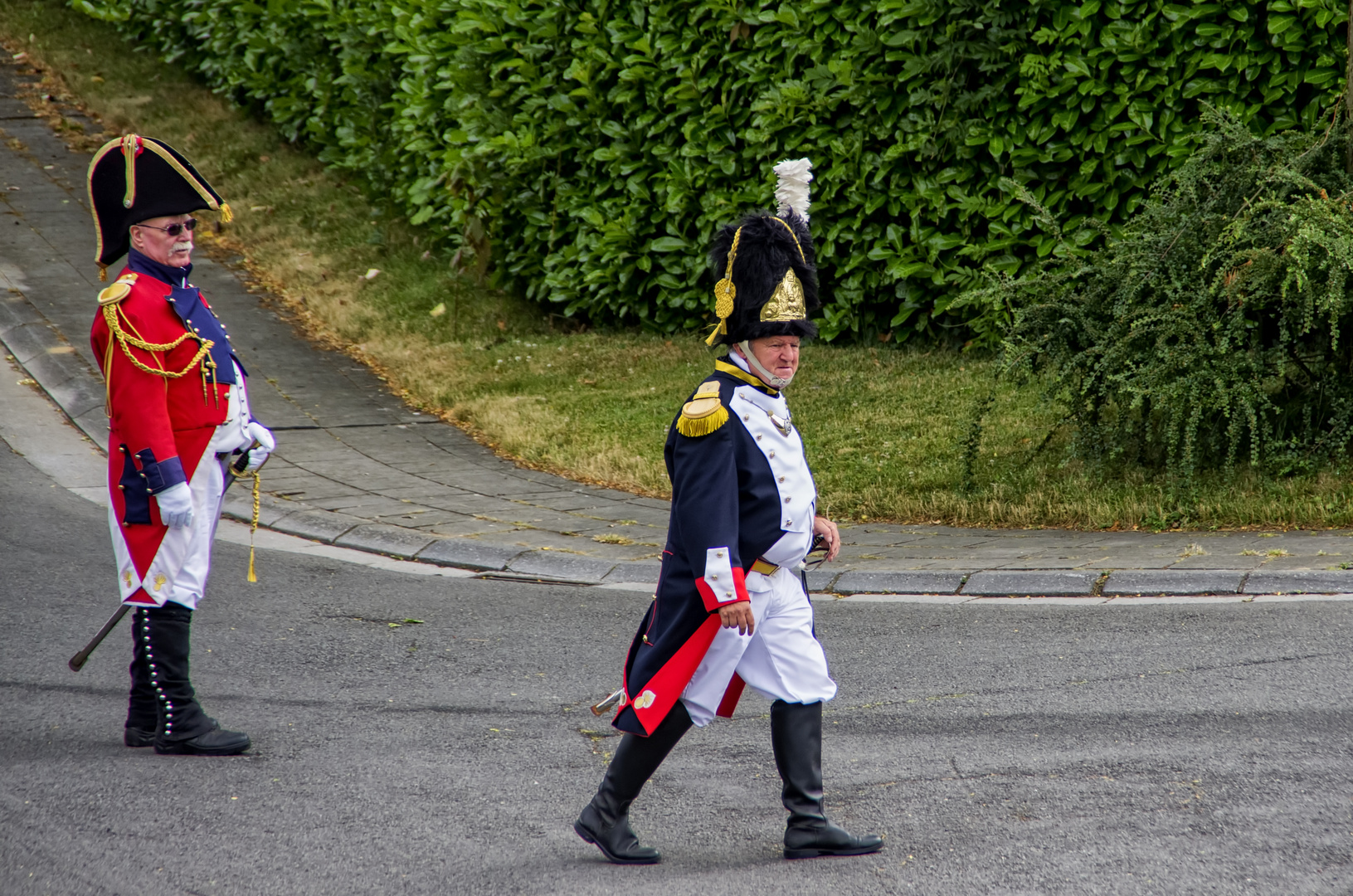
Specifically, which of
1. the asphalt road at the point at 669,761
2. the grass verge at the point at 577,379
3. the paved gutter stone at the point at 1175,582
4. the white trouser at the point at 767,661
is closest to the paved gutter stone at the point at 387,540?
the asphalt road at the point at 669,761

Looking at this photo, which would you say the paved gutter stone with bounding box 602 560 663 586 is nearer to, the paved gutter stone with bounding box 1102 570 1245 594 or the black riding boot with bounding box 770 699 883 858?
the paved gutter stone with bounding box 1102 570 1245 594

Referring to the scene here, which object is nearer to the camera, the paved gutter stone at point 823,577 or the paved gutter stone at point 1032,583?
the paved gutter stone at point 1032,583

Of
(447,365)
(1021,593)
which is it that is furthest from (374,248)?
(1021,593)

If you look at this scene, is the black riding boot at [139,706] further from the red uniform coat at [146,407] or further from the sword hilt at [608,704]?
the sword hilt at [608,704]

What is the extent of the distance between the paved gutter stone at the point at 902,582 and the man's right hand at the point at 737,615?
2.86 meters

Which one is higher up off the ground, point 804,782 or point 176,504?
point 176,504

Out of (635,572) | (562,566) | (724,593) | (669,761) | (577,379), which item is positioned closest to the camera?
(724,593)

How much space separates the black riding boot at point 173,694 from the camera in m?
4.58

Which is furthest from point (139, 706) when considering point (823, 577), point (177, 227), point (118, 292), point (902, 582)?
point (902, 582)

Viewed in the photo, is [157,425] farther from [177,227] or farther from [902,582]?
[902,582]

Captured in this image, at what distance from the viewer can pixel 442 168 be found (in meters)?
12.2

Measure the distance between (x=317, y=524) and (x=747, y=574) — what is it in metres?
4.39

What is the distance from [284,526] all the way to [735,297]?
4.60m

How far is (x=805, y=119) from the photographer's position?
10.2 metres
